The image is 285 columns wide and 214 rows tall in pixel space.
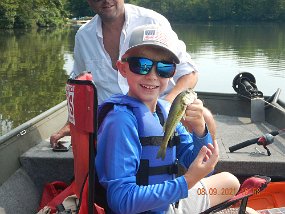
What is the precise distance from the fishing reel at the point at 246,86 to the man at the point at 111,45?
2.13 meters

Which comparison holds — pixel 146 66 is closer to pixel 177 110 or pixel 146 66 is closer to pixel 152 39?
pixel 152 39

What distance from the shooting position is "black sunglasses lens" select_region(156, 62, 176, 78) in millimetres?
2538

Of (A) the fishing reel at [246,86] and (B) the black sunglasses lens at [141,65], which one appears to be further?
(A) the fishing reel at [246,86]

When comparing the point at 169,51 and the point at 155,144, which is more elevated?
the point at 169,51

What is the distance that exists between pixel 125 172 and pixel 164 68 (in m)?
0.63

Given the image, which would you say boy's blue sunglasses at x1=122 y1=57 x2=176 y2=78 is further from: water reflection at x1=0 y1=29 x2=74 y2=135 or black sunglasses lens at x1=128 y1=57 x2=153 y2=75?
water reflection at x1=0 y1=29 x2=74 y2=135

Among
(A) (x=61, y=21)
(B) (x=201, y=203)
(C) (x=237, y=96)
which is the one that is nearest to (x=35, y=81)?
(C) (x=237, y=96)

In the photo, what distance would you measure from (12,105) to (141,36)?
11.0 meters

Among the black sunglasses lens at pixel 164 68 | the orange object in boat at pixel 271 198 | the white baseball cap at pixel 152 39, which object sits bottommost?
the orange object in boat at pixel 271 198

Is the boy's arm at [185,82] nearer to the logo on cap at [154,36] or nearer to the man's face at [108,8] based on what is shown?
the man's face at [108,8]

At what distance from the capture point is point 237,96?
648 centimetres

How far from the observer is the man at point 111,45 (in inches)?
163

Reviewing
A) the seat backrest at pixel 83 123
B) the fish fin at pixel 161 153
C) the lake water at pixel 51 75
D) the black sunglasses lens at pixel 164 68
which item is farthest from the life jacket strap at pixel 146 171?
the lake water at pixel 51 75

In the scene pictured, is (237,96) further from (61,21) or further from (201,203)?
(61,21)
